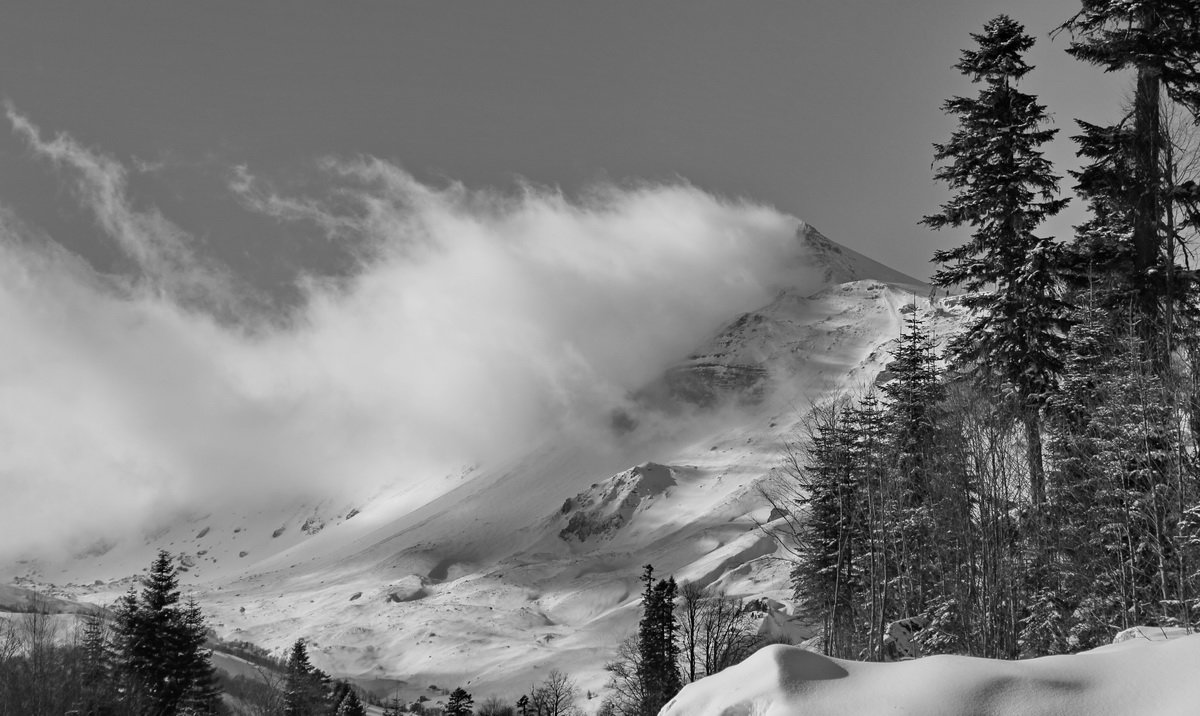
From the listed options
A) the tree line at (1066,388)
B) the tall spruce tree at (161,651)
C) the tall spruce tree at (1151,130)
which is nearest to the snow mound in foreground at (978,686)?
the tree line at (1066,388)

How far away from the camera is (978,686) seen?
7.10 metres

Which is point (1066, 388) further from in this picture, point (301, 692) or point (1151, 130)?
point (301, 692)

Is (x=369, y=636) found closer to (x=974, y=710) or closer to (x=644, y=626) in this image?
(x=644, y=626)

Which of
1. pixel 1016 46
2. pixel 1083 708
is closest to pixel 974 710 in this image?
pixel 1083 708

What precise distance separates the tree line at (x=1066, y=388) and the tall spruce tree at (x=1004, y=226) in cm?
4

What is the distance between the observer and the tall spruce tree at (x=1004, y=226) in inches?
813

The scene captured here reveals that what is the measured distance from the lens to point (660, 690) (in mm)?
56625

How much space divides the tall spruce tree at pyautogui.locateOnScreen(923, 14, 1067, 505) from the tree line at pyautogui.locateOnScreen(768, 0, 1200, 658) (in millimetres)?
44

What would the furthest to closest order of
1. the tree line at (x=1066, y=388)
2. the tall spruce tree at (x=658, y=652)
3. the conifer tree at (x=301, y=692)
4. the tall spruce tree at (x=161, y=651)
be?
the tall spruce tree at (x=658, y=652) → the conifer tree at (x=301, y=692) → the tall spruce tree at (x=161, y=651) → the tree line at (x=1066, y=388)

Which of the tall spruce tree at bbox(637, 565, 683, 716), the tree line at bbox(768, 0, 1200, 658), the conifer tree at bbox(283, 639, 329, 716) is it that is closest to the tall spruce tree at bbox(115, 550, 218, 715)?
the conifer tree at bbox(283, 639, 329, 716)

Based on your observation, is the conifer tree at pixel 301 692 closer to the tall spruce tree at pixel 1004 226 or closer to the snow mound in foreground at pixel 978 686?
the tall spruce tree at pixel 1004 226

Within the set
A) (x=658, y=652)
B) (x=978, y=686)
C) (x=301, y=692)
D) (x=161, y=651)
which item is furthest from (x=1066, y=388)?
(x=301, y=692)

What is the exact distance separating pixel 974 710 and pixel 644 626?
186 feet

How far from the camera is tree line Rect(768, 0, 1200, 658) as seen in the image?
53.7 feet
